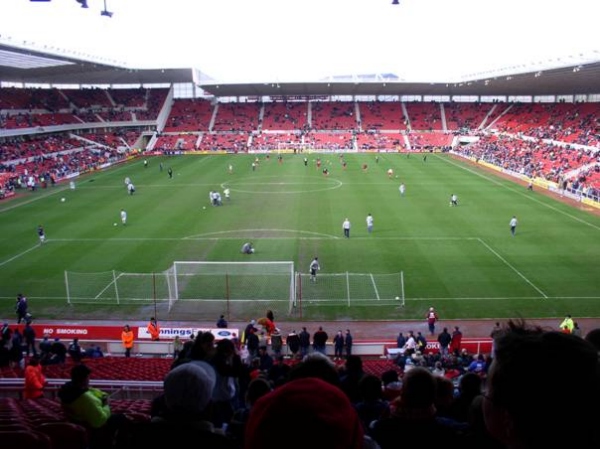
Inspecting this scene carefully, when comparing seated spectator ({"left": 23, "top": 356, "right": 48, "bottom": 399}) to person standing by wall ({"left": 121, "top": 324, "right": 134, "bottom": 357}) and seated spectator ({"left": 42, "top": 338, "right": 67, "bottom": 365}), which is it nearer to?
seated spectator ({"left": 42, "top": 338, "right": 67, "bottom": 365})

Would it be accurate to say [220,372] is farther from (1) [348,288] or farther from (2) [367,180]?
(2) [367,180]

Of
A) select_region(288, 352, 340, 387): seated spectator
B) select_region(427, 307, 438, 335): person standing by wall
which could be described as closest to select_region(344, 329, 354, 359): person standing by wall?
select_region(427, 307, 438, 335): person standing by wall

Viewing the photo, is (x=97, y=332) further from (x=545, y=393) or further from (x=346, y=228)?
(x=545, y=393)

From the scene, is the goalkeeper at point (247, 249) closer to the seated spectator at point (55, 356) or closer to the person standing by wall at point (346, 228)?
the person standing by wall at point (346, 228)

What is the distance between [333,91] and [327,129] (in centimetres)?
712

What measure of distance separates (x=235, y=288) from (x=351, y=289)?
4.81 m

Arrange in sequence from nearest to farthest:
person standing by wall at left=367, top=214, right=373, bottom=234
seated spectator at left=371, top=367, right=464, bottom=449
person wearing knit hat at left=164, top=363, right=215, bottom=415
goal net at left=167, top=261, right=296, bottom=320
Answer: person wearing knit hat at left=164, top=363, right=215, bottom=415 < seated spectator at left=371, top=367, right=464, bottom=449 < goal net at left=167, top=261, right=296, bottom=320 < person standing by wall at left=367, top=214, right=373, bottom=234

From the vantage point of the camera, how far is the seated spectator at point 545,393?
1621mm

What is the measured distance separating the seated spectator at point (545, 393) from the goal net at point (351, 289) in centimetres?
1923

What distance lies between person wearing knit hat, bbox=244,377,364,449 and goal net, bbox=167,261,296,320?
18261 millimetres

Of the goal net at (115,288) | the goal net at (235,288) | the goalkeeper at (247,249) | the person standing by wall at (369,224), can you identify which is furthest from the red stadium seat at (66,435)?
the person standing by wall at (369,224)

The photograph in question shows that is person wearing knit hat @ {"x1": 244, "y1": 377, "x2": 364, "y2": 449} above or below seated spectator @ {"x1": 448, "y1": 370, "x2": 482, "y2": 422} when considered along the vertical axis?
above

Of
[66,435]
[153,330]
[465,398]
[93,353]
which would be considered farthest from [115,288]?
[465,398]

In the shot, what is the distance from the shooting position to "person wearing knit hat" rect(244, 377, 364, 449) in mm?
1827
